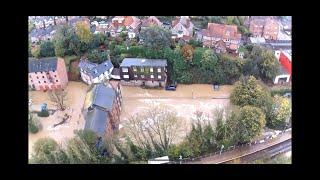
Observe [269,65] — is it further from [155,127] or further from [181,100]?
[155,127]

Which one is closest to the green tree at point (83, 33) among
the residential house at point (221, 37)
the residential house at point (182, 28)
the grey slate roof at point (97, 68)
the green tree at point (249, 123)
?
the grey slate roof at point (97, 68)

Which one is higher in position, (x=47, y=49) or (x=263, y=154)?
(x=47, y=49)

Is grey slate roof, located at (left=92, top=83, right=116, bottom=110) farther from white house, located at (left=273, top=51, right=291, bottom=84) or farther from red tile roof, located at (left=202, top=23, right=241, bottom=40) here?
white house, located at (left=273, top=51, right=291, bottom=84)

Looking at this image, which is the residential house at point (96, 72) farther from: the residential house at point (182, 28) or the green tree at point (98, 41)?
the residential house at point (182, 28)

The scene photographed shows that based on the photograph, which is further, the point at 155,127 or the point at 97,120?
the point at 155,127

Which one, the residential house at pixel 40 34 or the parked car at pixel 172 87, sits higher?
the residential house at pixel 40 34

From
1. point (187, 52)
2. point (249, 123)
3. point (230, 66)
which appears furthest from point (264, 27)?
point (249, 123)
